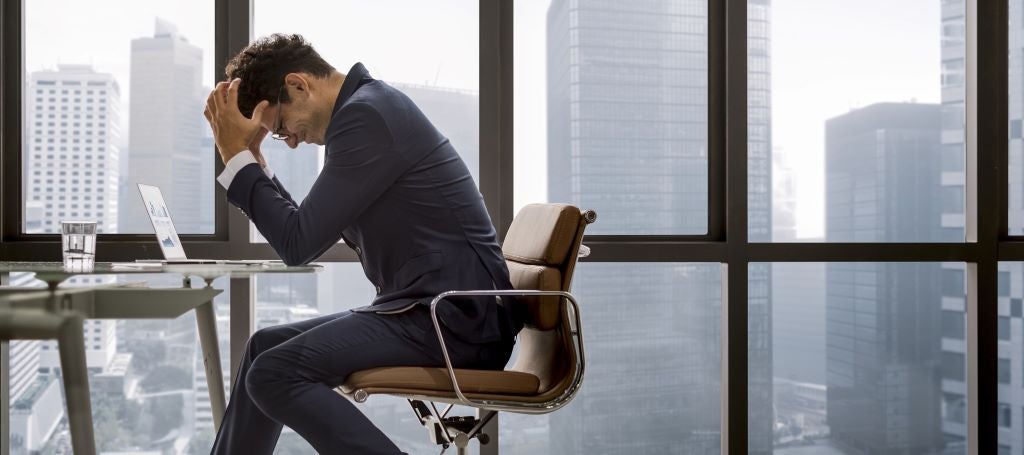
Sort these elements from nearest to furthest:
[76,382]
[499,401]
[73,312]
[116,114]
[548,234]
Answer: [73,312], [76,382], [499,401], [548,234], [116,114]

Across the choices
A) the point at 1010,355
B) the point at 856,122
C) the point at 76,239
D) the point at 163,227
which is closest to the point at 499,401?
the point at 163,227

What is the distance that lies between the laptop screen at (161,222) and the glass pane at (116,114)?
0.34 metres

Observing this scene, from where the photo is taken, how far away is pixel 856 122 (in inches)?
116

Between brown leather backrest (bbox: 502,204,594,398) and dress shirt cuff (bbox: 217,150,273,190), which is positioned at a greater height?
dress shirt cuff (bbox: 217,150,273,190)

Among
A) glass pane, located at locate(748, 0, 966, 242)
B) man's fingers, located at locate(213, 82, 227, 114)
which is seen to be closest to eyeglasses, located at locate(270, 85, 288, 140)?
man's fingers, located at locate(213, 82, 227, 114)

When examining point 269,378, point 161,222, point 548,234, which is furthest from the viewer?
point 161,222

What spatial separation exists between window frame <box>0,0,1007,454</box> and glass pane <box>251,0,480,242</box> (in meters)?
0.09

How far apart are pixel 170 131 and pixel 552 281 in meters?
1.56

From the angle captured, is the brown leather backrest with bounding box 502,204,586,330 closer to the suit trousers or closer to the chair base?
the suit trousers

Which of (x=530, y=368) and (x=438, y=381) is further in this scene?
(x=530, y=368)

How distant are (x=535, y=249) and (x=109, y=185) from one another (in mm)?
1602

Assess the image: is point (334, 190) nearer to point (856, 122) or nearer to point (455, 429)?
point (455, 429)

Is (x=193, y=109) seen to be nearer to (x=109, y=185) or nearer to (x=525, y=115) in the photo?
(x=109, y=185)

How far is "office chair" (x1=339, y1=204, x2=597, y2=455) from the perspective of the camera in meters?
1.73
